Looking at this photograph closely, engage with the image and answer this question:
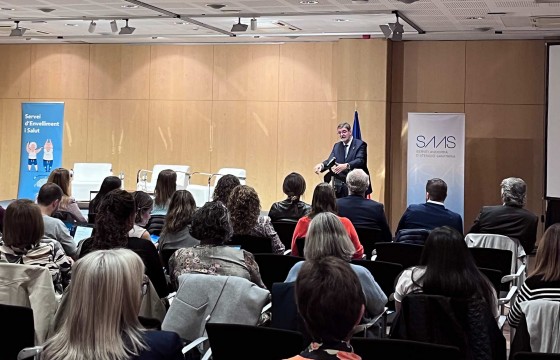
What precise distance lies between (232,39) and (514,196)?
8686mm

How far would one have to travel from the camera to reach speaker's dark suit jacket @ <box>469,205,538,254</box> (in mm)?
→ 7098

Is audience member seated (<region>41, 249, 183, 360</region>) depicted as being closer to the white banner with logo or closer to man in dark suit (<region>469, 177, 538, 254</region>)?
man in dark suit (<region>469, 177, 538, 254</region>)

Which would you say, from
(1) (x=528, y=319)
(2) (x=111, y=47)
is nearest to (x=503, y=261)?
(1) (x=528, y=319)

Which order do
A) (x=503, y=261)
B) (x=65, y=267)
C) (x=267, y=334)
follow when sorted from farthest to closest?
(x=503, y=261) < (x=65, y=267) < (x=267, y=334)

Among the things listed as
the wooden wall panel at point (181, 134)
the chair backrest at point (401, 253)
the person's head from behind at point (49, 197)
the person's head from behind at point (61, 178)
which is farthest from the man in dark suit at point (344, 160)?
the person's head from behind at point (49, 197)

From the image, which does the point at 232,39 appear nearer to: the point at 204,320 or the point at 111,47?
the point at 111,47

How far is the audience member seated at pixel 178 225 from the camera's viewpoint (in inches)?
235

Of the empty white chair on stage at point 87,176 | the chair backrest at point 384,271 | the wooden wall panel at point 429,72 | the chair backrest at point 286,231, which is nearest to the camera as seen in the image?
the chair backrest at point 384,271

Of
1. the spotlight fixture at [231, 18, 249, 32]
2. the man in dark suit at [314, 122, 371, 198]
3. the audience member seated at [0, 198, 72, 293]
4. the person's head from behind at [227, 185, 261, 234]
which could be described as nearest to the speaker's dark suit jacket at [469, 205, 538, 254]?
the person's head from behind at [227, 185, 261, 234]

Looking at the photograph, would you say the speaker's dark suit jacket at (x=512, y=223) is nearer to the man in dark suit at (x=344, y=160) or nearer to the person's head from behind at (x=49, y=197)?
the person's head from behind at (x=49, y=197)

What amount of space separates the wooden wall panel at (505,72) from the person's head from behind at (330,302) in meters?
11.7

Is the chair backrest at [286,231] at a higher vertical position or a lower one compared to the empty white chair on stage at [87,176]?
lower

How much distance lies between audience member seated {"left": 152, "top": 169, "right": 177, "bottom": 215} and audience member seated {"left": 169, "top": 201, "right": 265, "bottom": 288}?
2.72m

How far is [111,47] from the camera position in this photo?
638 inches
